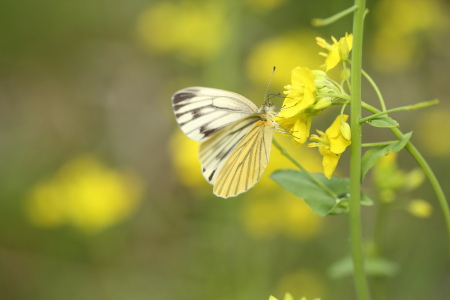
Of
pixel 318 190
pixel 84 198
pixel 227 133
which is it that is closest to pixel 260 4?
pixel 84 198

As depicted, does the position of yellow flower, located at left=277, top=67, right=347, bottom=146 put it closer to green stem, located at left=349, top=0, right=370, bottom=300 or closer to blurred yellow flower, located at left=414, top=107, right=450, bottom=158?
green stem, located at left=349, top=0, right=370, bottom=300

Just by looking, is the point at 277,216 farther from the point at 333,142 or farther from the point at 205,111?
the point at 333,142

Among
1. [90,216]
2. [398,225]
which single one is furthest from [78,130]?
[398,225]

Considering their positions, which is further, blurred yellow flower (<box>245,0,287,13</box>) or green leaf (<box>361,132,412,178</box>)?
blurred yellow flower (<box>245,0,287,13</box>)

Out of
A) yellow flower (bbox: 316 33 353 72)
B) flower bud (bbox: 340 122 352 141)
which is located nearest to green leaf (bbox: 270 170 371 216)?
flower bud (bbox: 340 122 352 141)

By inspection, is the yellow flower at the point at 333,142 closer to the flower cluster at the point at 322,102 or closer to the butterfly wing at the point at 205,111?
the flower cluster at the point at 322,102

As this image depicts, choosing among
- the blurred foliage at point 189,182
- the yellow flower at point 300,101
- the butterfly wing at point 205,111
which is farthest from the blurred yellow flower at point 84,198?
the yellow flower at point 300,101
